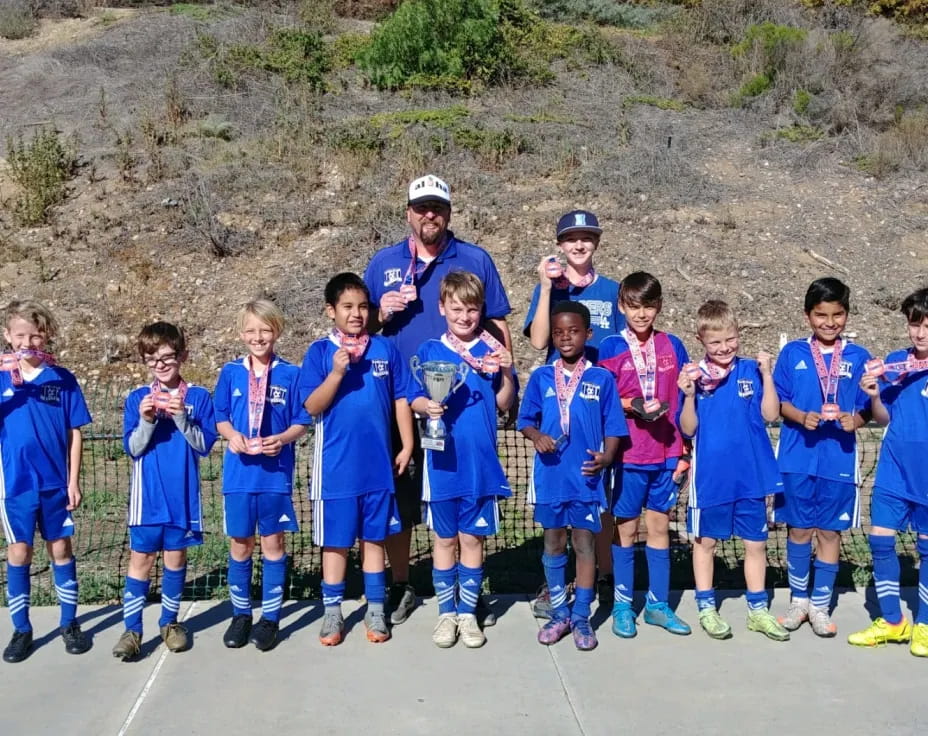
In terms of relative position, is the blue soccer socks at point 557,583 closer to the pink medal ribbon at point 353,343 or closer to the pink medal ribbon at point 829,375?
the pink medal ribbon at point 353,343

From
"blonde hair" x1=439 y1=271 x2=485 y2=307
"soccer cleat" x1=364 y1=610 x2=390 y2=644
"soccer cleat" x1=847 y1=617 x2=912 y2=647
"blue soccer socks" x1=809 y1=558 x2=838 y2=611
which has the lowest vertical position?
"soccer cleat" x1=847 y1=617 x2=912 y2=647

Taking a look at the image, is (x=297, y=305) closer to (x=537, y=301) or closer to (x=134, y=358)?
(x=134, y=358)

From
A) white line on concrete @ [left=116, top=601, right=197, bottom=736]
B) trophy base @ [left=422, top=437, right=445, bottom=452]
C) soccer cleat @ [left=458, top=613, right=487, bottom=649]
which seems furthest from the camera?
soccer cleat @ [left=458, top=613, right=487, bottom=649]

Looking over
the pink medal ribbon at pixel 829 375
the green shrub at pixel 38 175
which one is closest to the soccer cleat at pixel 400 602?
the pink medal ribbon at pixel 829 375

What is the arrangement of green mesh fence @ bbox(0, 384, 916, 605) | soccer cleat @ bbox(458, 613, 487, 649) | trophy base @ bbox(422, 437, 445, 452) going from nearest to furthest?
trophy base @ bbox(422, 437, 445, 452) < soccer cleat @ bbox(458, 613, 487, 649) < green mesh fence @ bbox(0, 384, 916, 605)

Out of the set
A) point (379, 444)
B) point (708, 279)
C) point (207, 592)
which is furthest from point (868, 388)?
point (708, 279)

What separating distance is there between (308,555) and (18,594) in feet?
8.18

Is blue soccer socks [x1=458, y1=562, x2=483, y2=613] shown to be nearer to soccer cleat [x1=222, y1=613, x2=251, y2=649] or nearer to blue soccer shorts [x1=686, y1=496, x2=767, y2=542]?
soccer cleat [x1=222, y1=613, x2=251, y2=649]

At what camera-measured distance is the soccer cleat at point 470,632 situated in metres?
5.51

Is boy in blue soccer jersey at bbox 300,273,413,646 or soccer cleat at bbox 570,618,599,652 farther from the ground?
boy in blue soccer jersey at bbox 300,273,413,646

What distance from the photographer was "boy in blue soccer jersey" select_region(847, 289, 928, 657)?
5445mm

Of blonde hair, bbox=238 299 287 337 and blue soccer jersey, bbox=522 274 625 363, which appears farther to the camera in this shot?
blue soccer jersey, bbox=522 274 625 363

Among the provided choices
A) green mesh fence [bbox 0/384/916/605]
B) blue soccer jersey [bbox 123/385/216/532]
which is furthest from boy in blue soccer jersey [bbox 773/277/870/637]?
blue soccer jersey [bbox 123/385/216/532]

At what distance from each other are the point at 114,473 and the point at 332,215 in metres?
6.89
